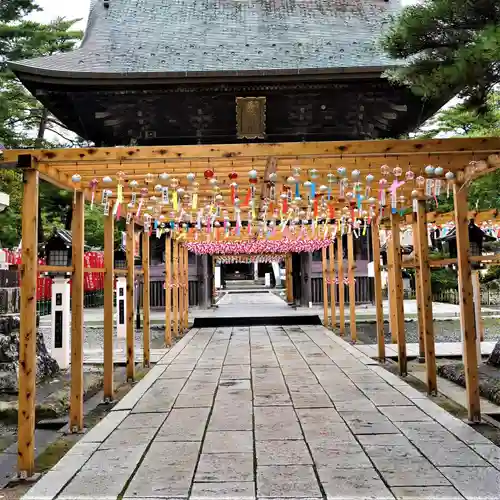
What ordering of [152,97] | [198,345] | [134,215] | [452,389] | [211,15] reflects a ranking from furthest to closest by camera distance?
[211,15]
[152,97]
[198,345]
[134,215]
[452,389]

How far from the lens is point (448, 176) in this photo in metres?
4.54

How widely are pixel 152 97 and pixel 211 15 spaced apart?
Answer: 4696mm

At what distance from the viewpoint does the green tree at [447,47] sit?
440 cm

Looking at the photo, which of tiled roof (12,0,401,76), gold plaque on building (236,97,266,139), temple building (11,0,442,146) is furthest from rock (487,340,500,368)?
gold plaque on building (236,97,266,139)

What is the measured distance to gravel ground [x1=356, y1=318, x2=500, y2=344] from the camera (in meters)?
10.7

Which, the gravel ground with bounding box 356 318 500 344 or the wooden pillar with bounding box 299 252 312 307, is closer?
the gravel ground with bounding box 356 318 500 344

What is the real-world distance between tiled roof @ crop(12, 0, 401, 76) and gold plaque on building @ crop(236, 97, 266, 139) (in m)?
0.81

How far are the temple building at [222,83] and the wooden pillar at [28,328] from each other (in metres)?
7.62

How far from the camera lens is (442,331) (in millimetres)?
11977

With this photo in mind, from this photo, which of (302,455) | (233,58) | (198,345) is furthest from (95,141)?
(302,455)

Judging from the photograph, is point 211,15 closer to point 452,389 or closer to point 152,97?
point 152,97

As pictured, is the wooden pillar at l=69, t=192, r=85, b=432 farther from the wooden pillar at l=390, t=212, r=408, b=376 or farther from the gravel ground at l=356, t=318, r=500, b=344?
the gravel ground at l=356, t=318, r=500, b=344

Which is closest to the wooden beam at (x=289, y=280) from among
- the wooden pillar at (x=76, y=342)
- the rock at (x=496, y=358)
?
the rock at (x=496, y=358)

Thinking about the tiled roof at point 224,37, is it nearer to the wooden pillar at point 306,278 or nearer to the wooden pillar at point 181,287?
the wooden pillar at point 181,287
